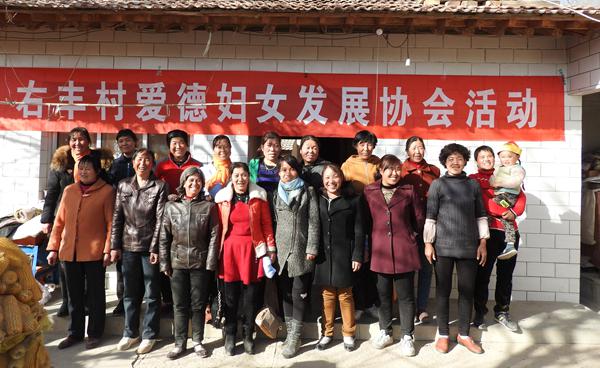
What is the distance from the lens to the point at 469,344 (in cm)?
373

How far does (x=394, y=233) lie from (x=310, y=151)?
3.68 ft

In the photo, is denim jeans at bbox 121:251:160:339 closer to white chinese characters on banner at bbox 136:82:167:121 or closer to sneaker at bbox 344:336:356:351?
sneaker at bbox 344:336:356:351

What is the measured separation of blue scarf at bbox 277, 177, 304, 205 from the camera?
361 cm

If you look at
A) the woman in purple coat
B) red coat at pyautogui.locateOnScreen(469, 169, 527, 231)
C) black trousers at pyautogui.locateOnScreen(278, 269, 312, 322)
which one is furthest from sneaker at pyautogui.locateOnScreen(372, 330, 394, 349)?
red coat at pyautogui.locateOnScreen(469, 169, 527, 231)

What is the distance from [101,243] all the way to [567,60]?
5.64 metres

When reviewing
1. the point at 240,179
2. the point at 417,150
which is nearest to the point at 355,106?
the point at 417,150

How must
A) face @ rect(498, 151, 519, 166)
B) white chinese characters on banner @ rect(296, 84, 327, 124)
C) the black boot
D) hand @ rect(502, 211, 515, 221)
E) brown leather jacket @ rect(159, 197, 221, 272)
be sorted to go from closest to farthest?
brown leather jacket @ rect(159, 197, 221, 272)
the black boot
hand @ rect(502, 211, 515, 221)
face @ rect(498, 151, 519, 166)
white chinese characters on banner @ rect(296, 84, 327, 124)

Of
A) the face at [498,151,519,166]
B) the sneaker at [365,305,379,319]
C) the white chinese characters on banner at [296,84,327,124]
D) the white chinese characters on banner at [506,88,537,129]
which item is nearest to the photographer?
the face at [498,151,519,166]

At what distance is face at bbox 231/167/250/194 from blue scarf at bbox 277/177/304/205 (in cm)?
32

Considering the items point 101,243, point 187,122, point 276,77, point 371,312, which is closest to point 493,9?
point 276,77

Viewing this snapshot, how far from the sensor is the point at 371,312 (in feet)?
13.6

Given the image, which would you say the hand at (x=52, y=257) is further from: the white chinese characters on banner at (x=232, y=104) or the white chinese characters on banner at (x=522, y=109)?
the white chinese characters on banner at (x=522, y=109)

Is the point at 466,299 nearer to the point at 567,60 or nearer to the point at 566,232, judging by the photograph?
the point at 566,232

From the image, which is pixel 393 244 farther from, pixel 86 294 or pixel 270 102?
pixel 86 294
